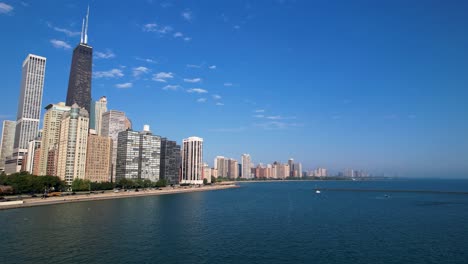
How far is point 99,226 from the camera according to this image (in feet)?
272

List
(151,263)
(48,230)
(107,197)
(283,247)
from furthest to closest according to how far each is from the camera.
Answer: (107,197) < (48,230) < (283,247) < (151,263)

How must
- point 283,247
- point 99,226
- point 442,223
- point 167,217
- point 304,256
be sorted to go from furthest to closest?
point 167,217 < point 442,223 < point 99,226 < point 283,247 < point 304,256

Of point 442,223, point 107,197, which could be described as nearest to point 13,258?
point 442,223

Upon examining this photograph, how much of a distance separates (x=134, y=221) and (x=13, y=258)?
39694mm

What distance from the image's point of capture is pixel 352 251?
59.0 m

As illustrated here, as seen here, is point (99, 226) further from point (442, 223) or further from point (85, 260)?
point (442, 223)

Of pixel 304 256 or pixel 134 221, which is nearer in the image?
pixel 304 256

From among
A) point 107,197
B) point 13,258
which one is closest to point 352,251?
point 13,258

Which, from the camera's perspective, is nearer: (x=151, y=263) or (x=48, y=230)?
(x=151, y=263)

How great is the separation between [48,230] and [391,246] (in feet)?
252

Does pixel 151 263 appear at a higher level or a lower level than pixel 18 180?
lower

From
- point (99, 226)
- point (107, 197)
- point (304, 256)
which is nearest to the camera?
point (304, 256)

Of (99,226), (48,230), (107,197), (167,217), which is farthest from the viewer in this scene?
(107,197)

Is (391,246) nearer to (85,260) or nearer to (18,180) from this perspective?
(85,260)
